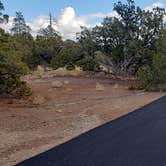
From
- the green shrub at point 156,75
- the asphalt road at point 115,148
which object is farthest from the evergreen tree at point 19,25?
the asphalt road at point 115,148

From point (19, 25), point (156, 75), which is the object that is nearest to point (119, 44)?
point (156, 75)

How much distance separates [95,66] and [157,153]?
23862 mm

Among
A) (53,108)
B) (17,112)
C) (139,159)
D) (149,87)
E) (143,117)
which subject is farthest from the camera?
(149,87)

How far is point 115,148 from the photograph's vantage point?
21.0 feet

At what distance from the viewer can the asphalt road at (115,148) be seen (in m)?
5.60

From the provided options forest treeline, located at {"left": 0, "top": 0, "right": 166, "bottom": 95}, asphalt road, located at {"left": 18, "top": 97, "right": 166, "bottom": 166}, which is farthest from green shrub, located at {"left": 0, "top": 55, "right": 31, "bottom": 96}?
forest treeline, located at {"left": 0, "top": 0, "right": 166, "bottom": 95}

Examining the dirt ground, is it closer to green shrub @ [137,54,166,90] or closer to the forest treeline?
green shrub @ [137,54,166,90]

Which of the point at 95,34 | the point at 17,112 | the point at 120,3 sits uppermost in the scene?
the point at 120,3

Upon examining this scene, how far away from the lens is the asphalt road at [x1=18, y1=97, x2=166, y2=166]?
560 centimetres

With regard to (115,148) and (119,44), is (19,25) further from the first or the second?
(115,148)

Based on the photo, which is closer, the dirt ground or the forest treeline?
the dirt ground

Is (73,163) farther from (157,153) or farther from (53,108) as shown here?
(53,108)

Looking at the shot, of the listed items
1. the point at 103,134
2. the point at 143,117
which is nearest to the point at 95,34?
the point at 143,117

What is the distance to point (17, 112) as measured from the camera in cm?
1271
